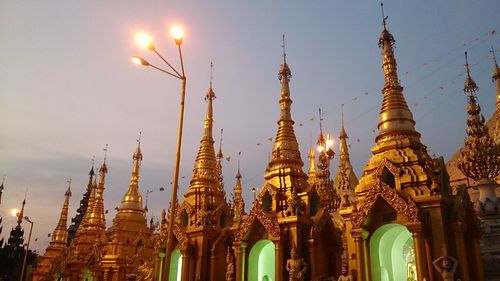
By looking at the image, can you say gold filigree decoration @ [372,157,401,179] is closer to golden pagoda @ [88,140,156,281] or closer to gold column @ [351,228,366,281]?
gold column @ [351,228,366,281]

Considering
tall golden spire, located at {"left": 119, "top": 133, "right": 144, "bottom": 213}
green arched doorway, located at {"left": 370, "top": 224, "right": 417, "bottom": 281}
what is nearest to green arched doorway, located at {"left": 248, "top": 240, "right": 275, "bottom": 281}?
green arched doorway, located at {"left": 370, "top": 224, "right": 417, "bottom": 281}

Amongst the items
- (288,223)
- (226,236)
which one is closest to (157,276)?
(226,236)

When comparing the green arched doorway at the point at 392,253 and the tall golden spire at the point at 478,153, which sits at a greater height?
the tall golden spire at the point at 478,153

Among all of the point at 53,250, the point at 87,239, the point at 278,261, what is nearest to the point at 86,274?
the point at 87,239

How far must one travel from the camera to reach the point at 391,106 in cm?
1948

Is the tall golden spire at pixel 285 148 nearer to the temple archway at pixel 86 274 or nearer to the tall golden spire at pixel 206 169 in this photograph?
the tall golden spire at pixel 206 169

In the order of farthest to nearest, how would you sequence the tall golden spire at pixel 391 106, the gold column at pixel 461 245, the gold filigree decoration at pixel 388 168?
the tall golden spire at pixel 391 106, the gold filigree decoration at pixel 388 168, the gold column at pixel 461 245

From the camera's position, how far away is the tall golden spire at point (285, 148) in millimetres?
21375

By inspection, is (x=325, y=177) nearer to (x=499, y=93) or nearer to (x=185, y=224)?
(x=185, y=224)

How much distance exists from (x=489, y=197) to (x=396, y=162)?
26.7 feet

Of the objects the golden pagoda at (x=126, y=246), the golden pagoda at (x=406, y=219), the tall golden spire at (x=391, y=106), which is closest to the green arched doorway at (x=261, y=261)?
the golden pagoda at (x=406, y=219)

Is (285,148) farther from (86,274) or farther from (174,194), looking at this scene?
(86,274)

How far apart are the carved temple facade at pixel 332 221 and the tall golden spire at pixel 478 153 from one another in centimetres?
742

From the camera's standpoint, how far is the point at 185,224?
2391 centimetres
